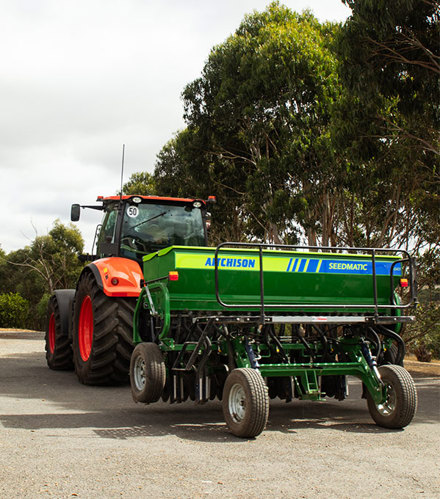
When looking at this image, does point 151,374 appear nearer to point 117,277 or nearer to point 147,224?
point 117,277

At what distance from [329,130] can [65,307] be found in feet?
25.8

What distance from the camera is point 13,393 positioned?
904 centimetres

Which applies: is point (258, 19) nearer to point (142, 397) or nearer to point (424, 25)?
point (424, 25)

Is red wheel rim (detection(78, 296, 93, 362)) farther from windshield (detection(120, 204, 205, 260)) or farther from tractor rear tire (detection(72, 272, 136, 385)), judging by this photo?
windshield (detection(120, 204, 205, 260))

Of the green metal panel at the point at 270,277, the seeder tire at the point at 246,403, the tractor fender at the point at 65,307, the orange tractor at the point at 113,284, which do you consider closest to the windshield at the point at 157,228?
the orange tractor at the point at 113,284

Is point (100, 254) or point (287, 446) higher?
point (100, 254)

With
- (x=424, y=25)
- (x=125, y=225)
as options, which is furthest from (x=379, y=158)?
(x=125, y=225)

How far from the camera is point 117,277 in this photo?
30.8 ft

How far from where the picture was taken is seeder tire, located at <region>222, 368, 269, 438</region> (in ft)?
19.6

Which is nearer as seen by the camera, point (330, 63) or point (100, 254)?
point (100, 254)

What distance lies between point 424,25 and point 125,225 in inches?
257

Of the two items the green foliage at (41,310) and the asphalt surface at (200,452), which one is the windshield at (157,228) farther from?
the green foliage at (41,310)

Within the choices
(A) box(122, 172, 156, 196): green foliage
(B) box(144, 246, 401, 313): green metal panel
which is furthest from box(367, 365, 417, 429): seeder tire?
(A) box(122, 172, 156, 196): green foliage

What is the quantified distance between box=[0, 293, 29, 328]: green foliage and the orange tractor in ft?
77.3
